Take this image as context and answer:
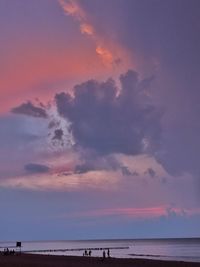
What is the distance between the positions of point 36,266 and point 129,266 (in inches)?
500

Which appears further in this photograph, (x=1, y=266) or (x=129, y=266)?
(x=129, y=266)

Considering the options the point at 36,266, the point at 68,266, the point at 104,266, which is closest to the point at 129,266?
the point at 104,266

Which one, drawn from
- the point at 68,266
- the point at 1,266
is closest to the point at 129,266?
the point at 68,266

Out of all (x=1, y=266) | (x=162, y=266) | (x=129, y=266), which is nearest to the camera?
(x=1, y=266)

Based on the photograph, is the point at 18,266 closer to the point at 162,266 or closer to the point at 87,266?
the point at 87,266

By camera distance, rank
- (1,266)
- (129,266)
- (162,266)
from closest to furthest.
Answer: (1,266) < (129,266) < (162,266)

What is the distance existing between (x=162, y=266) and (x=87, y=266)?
466 inches

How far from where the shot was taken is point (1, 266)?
187 ft

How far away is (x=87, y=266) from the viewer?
6406 centimetres

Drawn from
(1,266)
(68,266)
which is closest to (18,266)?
(1,266)

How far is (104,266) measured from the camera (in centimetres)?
6519

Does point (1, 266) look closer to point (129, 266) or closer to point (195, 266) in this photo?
point (129, 266)

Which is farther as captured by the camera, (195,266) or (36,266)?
(195,266)

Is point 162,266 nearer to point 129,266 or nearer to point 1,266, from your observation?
point 129,266
